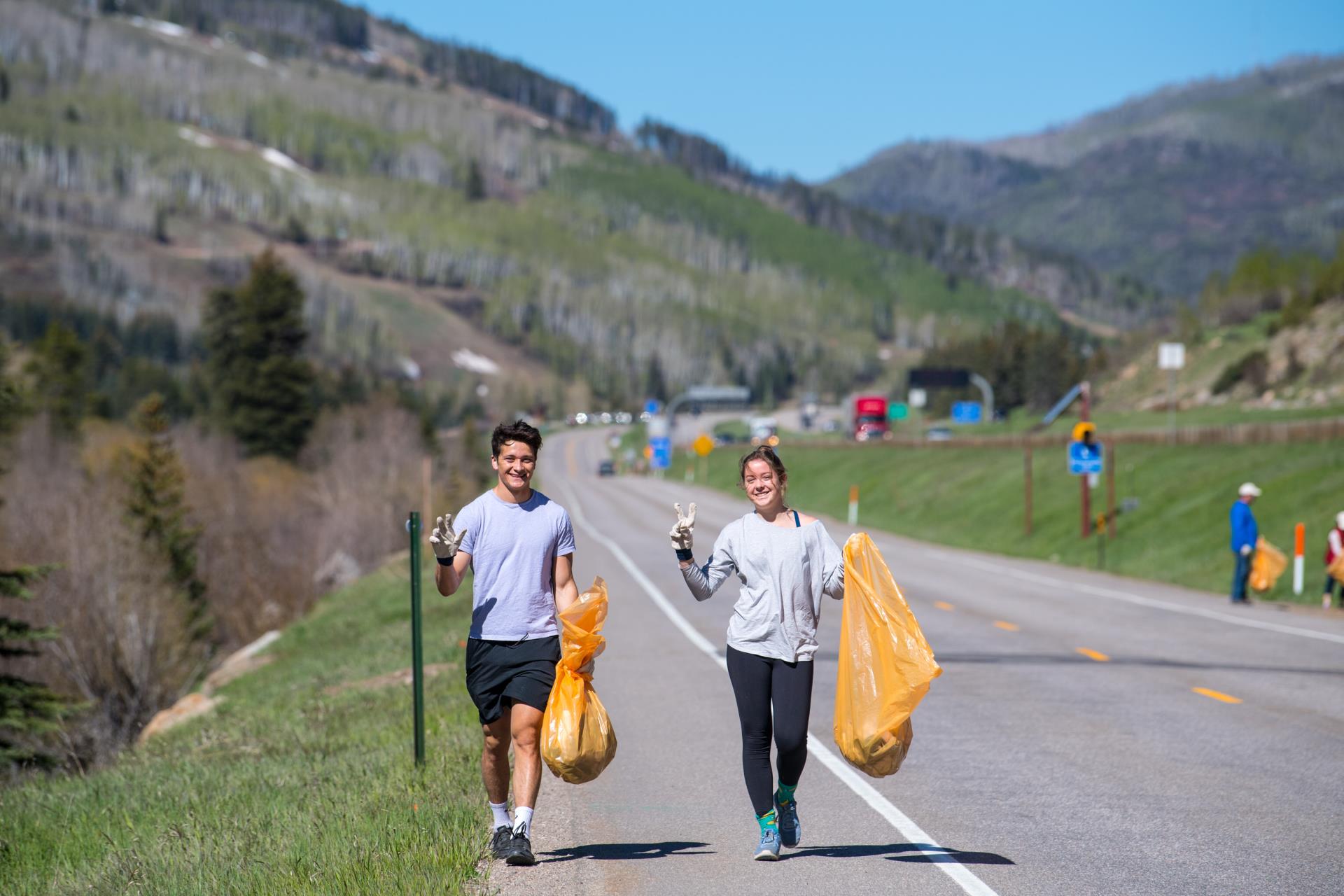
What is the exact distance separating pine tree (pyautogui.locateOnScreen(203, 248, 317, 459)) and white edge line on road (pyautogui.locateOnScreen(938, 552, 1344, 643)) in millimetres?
71534

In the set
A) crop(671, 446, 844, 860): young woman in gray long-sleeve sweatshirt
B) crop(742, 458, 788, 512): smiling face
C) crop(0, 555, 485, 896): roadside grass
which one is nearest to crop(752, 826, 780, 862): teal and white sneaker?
crop(671, 446, 844, 860): young woman in gray long-sleeve sweatshirt

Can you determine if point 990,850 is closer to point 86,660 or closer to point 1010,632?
point 1010,632

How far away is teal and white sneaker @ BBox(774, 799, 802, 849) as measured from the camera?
7207 millimetres

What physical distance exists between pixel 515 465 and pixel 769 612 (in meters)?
1.37

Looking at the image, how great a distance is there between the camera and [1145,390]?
384 feet

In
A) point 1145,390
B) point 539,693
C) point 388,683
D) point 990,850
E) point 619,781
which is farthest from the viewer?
point 1145,390

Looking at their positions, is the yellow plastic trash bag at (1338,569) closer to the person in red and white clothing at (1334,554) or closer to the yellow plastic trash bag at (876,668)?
the person in red and white clothing at (1334,554)

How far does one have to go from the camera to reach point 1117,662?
1614 cm

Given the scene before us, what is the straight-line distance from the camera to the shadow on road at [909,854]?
725 centimetres

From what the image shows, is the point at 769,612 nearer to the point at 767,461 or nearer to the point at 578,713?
the point at 767,461

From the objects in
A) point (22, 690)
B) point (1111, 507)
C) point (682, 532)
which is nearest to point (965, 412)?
point (1111, 507)

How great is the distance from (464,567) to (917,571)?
2557 centimetres

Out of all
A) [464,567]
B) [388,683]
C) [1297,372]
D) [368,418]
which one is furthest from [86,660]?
[1297,372]

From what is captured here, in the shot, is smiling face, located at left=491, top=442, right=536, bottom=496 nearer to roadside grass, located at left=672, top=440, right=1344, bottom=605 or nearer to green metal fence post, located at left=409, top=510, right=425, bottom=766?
green metal fence post, located at left=409, top=510, right=425, bottom=766
